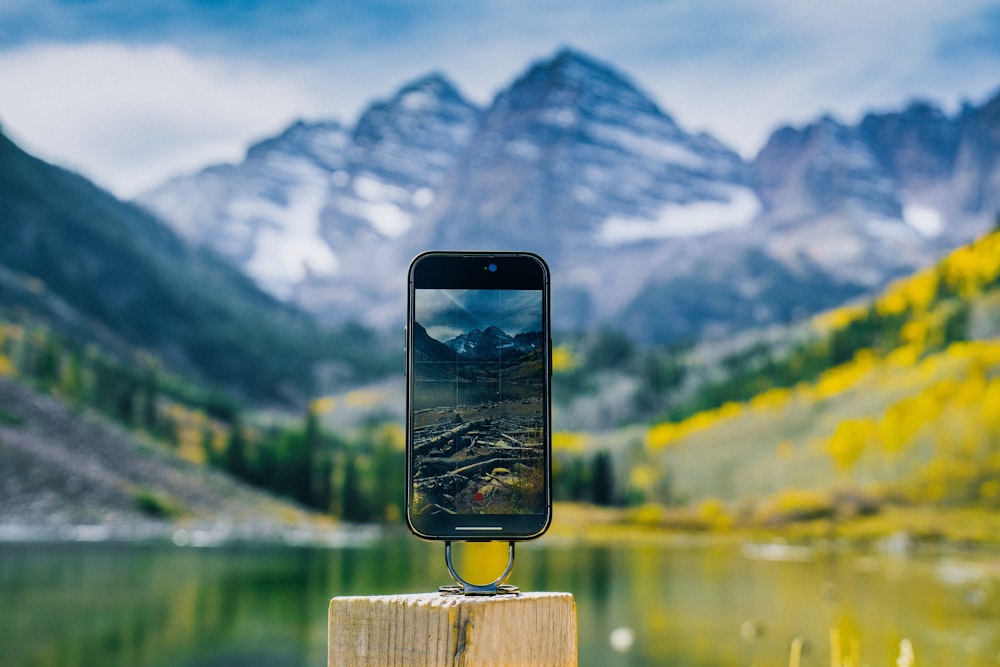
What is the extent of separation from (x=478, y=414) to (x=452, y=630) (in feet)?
1.48

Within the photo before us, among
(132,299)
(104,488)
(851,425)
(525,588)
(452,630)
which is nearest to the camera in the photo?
(452,630)

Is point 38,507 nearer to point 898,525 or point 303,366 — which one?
point 898,525

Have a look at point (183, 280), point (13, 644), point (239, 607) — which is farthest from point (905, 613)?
point (183, 280)

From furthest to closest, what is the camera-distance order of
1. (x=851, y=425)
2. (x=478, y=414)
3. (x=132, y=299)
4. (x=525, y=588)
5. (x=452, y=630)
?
(x=132, y=299) < (x=851, y=425) < (x=525, y=588) < (x=478, y=414) < (x=452, y=630)

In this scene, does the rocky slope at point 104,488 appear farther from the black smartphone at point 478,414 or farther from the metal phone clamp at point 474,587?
the metal phone clamp at point 474,587

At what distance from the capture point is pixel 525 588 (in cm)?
3062

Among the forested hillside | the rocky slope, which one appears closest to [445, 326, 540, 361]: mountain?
the rocky slope

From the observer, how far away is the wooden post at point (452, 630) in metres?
1.87

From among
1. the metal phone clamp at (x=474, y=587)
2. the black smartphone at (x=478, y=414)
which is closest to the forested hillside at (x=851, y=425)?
the black smartphone at (x=478, y=414)

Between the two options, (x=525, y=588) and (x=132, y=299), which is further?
(x=132, y=299)

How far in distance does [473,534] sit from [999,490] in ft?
321

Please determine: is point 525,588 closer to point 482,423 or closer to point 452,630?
point 482,423

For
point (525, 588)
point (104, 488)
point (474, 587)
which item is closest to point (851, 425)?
point (104, 488)

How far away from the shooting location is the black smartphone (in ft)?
7.01
